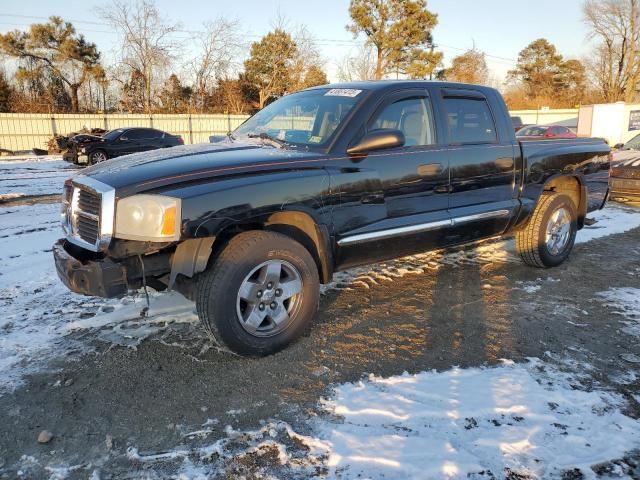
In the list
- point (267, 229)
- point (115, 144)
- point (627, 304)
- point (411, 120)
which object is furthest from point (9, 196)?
point (627, 304)

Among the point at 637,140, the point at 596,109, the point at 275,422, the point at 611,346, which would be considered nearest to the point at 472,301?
the point at 611,346

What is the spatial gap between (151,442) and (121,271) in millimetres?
1026

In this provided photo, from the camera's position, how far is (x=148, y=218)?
298 cm

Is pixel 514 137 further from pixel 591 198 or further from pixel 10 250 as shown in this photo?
pixel 10 250

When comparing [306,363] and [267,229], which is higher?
[267,229]

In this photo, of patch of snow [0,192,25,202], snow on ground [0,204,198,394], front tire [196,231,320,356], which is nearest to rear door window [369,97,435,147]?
front tire [196,231,320,356]

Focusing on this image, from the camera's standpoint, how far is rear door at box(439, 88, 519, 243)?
4.43 meters

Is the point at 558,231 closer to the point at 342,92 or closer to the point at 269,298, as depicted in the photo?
the point at 342,92

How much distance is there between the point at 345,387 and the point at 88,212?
78.2 inches

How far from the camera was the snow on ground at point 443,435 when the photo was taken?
2.39 meters

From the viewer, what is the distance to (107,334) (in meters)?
3.78

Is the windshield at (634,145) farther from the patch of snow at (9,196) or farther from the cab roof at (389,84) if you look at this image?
the patch of snow at (9,196)

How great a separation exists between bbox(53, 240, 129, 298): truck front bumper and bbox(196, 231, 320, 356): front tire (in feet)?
1.59

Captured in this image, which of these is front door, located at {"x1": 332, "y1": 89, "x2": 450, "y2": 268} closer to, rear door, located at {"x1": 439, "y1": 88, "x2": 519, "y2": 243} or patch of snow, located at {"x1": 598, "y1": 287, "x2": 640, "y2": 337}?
rear door, located at {"x1": 439, "y1": 88, "x2": 519, "y2": 243}
